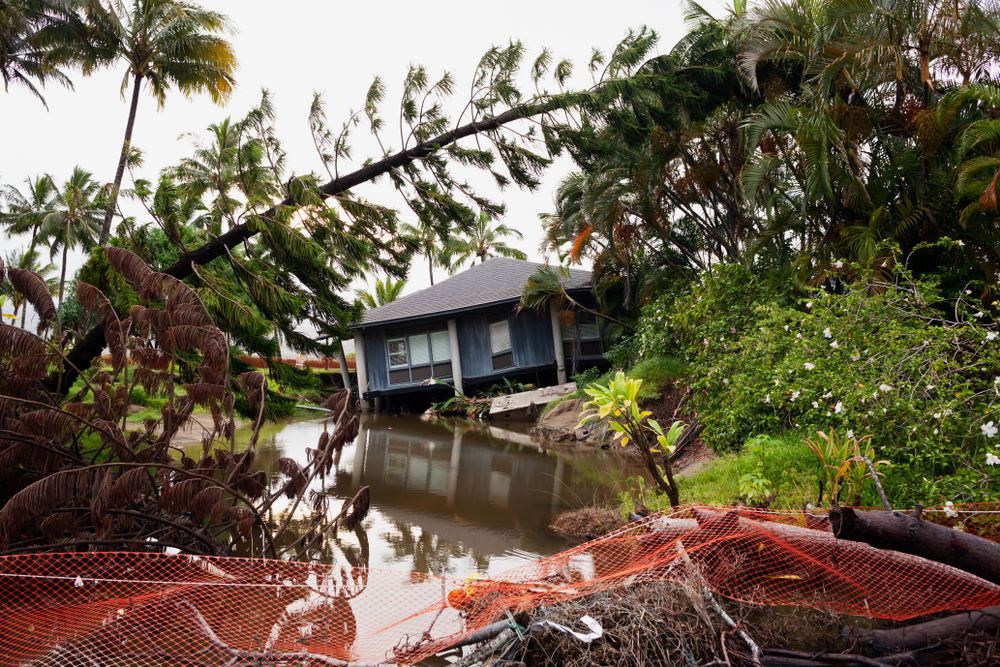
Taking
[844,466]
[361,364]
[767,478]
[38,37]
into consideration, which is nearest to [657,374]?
[767,478]

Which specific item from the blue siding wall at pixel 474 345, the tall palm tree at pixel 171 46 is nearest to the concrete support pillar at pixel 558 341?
the blue siding wall at pixel 474 345

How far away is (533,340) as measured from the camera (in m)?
21.9

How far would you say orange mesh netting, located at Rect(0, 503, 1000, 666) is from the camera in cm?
379

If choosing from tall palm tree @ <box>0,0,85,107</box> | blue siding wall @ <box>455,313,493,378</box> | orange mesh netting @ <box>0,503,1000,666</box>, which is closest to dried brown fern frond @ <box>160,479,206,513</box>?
orange mesh netting @ <box>0,503,1000,666</box>

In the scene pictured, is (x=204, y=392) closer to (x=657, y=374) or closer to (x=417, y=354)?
(x=657, y=374)

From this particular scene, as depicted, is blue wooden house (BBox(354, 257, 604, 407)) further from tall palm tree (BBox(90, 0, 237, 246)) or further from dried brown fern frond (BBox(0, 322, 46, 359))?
dried brown fern frond (BBox(0, 322, 46, 359))

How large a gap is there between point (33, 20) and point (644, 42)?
14.8 metres

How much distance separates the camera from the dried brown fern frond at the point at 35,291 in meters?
5.78

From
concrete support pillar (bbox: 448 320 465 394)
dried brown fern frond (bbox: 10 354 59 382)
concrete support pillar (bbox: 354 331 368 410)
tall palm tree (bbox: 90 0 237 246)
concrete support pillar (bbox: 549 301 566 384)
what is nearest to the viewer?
dried brown fern frond (bbox: 10 354 59 382)

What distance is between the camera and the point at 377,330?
23578 millimetres

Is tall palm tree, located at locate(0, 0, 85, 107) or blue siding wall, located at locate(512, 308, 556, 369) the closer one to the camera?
tall palm tree, located at locate(0, 0, 85, 107)

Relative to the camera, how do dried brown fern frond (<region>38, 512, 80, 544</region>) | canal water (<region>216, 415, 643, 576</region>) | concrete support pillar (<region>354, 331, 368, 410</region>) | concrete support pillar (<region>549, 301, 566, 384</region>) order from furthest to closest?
concrete support pillar (<region>354, 331, 368, 410</region>), concrete support pillar (<region>549, 301, 566, 384</region>), canal water (<region>216, 415, 643, 576</region>), dried brown fern frond (<region>38, 512, 80, 544</region>)

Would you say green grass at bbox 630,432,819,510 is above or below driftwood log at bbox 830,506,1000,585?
below

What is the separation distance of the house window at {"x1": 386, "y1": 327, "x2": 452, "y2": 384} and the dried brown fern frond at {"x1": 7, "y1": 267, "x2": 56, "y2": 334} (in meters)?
17.1
